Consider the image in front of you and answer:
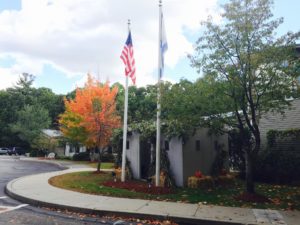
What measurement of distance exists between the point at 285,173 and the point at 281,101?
16.4 ft

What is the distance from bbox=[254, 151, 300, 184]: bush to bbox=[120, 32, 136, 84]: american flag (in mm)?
7135

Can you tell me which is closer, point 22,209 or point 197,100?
point 22,209

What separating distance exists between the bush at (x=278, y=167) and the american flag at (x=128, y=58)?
281 inches

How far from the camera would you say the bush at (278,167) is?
14.2 m

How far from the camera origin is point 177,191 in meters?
12.3

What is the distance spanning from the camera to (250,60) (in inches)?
403

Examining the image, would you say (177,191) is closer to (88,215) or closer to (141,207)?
(141,207)

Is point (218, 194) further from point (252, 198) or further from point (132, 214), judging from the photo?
point (132, 214)

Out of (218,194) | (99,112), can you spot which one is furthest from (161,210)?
(99,112)

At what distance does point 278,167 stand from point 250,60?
658 centimetres

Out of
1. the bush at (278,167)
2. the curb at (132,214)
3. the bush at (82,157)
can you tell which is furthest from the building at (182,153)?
the bush at (82,157)

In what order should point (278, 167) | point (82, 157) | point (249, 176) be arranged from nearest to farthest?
point (249, 176) < point (278, 167) < point (82, 157)

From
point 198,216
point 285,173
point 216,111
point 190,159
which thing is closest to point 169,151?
point 190,159

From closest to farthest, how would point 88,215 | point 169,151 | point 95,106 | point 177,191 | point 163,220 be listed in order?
1. point 163,220
2. point 88,215
3. point 177,191
4. point 169,151
5. point 95,106
